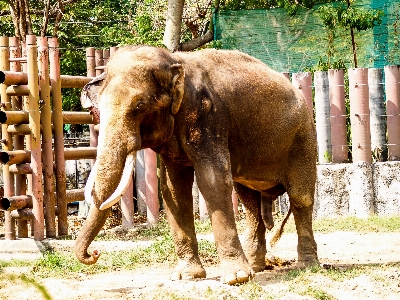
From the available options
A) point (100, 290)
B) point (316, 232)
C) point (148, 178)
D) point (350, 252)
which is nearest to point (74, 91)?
point (148, 178)

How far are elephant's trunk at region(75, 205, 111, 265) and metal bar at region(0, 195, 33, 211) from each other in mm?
3128

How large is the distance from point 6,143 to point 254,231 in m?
3.49

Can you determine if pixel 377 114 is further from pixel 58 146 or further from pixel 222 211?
pixel 222 211

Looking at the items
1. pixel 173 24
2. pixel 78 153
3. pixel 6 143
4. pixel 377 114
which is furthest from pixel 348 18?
pixel 6 143

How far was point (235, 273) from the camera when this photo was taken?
5750 mm

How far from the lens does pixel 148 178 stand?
34.5 ft

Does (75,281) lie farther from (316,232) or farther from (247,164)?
(316,232)

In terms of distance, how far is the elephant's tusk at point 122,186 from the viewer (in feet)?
17.4

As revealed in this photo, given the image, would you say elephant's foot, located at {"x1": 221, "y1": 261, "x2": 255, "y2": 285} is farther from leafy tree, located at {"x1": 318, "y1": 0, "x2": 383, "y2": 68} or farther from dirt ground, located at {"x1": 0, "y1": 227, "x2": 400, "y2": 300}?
leafy tree, located at {"x1": 318, "y1": 0, "x2": 383, "y2": 68}

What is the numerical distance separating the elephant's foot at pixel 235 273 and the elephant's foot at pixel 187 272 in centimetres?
53

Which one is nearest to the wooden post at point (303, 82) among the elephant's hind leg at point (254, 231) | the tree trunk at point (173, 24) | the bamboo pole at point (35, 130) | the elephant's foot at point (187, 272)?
the tree trunk at point (173, 24)

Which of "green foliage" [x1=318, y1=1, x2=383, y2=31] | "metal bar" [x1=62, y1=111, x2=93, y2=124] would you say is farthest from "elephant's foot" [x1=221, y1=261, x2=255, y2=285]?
"green foliage" [x1=318, y1=1, x2=383, y2=31]

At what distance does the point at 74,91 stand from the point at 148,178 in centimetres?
764

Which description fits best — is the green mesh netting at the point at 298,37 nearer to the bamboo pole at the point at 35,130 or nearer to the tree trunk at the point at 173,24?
the tree trunk at the point at 173,24
